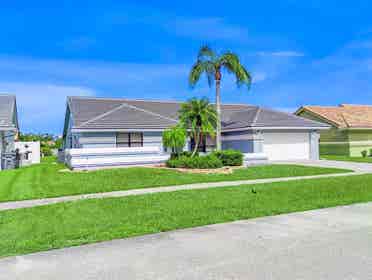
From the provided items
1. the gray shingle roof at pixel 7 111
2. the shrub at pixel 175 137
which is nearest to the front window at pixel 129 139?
the shrub at pixel 175 137

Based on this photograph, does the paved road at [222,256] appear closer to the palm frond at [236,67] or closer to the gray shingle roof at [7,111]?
the palm frond at [236,67]

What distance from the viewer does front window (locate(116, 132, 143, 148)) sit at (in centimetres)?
1941

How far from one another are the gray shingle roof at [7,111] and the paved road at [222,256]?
16104 mm

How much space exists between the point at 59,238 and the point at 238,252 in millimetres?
3108

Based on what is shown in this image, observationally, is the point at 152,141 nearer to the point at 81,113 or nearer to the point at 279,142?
the point at 81,113

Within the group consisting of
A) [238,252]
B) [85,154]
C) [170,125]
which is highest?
[170,125]

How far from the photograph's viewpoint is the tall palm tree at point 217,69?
18.8m

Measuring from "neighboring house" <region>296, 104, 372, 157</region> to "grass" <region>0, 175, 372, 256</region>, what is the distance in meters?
20.0

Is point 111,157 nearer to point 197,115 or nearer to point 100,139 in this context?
point 100,139

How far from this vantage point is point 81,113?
815 inches

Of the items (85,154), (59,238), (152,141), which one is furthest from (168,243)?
(152,141)

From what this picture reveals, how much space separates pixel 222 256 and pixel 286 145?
65.4 ft

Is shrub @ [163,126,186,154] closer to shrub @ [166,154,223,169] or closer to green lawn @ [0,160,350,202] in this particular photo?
shrub @ [166,154,223,169]

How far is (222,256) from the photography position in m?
4.34
